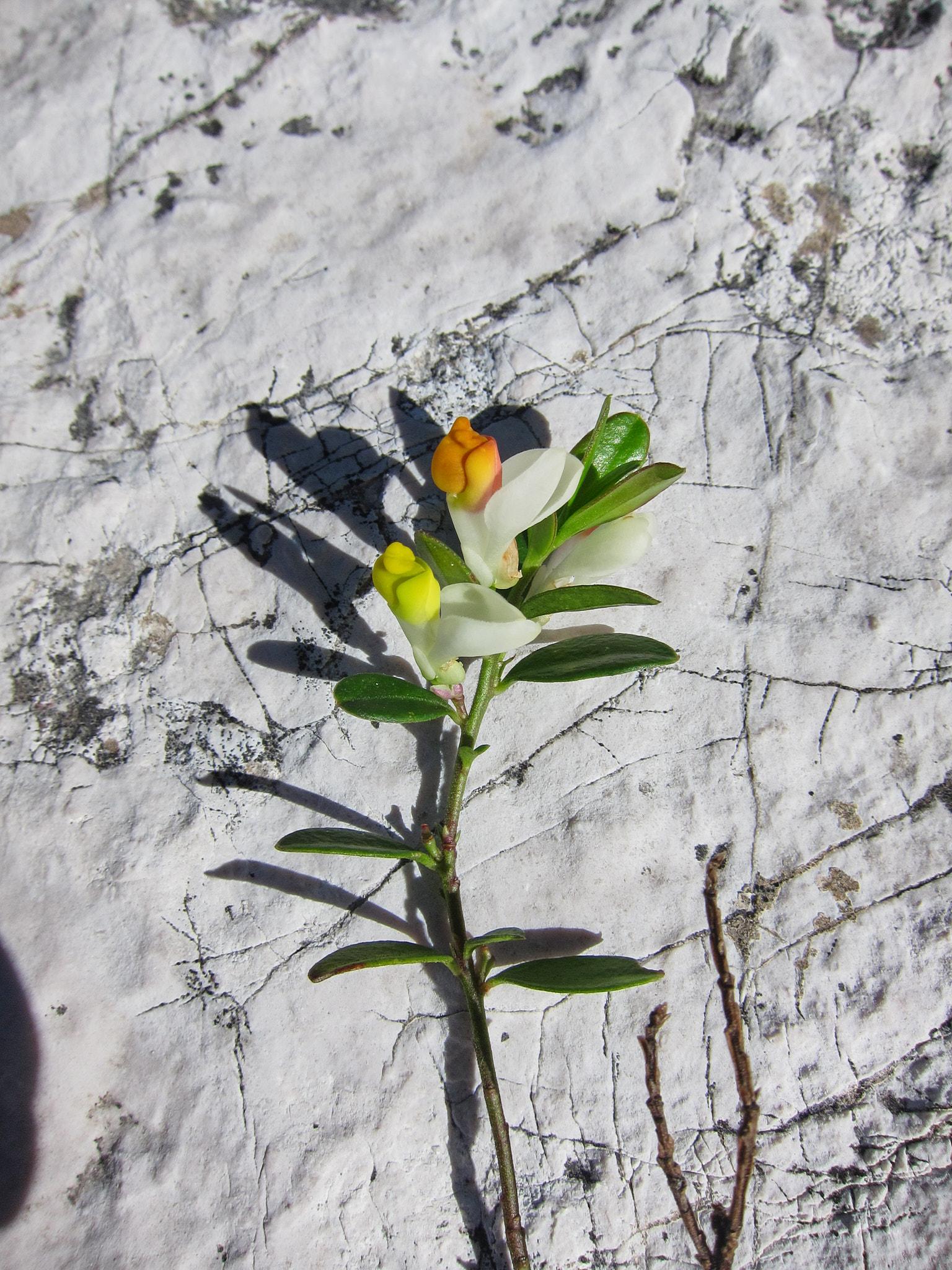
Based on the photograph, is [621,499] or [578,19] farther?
[578,19]

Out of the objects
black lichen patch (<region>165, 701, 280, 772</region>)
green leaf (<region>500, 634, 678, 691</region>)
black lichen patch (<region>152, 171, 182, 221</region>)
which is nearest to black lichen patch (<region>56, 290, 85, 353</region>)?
black lichen patch (<region>152, 171, 182, 221</region>)

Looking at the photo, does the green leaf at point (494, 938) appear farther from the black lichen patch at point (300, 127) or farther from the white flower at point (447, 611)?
the black lichen patch at point (300, 127)

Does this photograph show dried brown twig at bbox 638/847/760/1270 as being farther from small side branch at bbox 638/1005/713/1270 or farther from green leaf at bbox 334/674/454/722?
green leaf at bbox 334/674/454/722

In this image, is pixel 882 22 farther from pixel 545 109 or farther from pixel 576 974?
pixel 576 974

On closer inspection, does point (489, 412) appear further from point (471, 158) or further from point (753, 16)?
point (753, 16)

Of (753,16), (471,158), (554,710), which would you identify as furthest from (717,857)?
(753,16)

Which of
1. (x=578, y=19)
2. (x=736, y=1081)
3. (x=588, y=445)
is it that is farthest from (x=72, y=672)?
(x=578, y=19)

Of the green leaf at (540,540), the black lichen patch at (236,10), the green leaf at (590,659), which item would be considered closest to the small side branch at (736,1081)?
the green leaf at (590,659)
